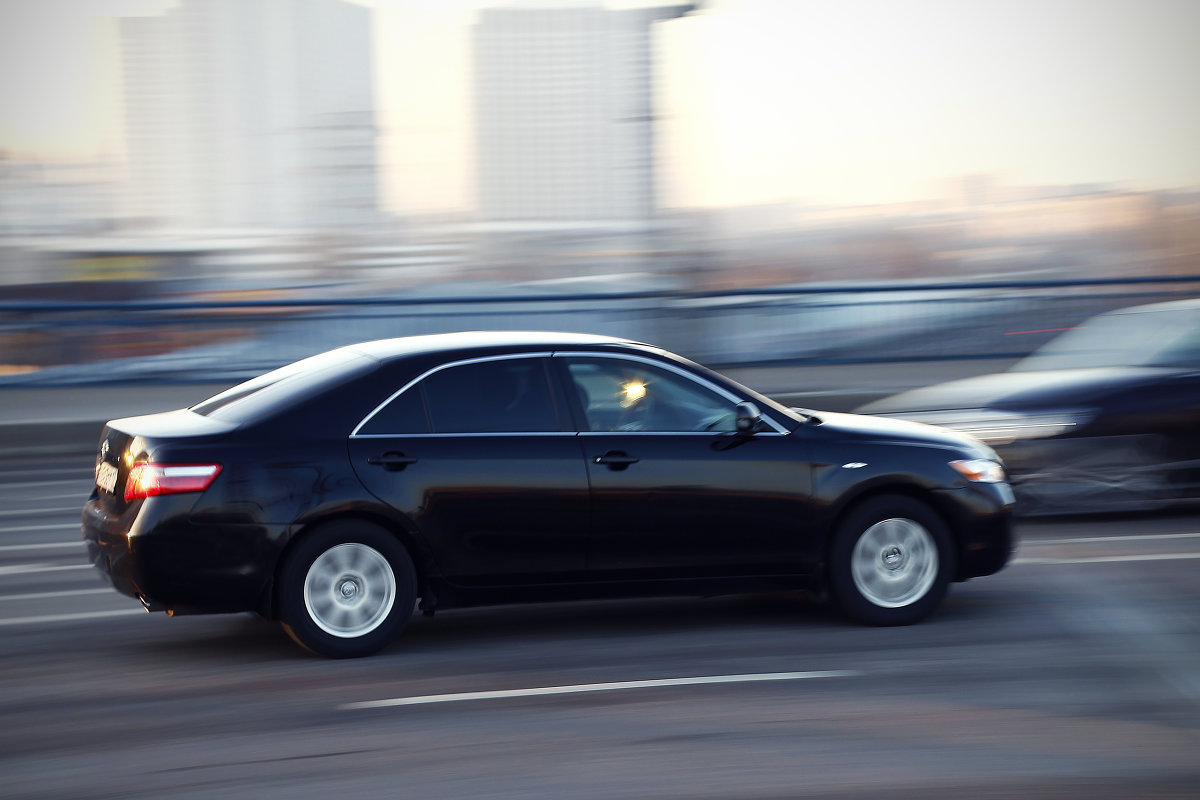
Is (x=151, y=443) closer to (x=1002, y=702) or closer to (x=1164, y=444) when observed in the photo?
(x=1002, y=702)

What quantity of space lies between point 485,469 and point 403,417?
436 millimetres

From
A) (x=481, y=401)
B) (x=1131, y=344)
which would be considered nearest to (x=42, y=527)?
(x=481, y=401)

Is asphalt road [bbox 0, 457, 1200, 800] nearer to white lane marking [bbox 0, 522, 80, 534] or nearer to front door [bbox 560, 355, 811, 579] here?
front door [bbox 560, 355, 811, 579]

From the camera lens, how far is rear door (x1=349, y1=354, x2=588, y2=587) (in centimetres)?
629

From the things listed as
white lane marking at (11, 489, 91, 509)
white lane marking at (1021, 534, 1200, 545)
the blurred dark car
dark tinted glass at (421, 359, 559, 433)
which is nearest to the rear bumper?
dark tinted glass at (421, 359, 559, 433)

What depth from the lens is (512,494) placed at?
6.39 m

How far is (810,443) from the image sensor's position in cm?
677

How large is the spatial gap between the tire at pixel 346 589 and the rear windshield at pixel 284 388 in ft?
1.99

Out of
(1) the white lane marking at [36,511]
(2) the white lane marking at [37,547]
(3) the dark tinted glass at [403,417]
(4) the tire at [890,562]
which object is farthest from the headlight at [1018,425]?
(1) the white lane marking at [36,511]

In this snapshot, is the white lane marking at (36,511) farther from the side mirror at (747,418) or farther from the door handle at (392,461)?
the side mirror at (747,418)

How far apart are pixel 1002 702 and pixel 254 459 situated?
10.6 feet

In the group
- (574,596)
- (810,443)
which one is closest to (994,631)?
(810,443)

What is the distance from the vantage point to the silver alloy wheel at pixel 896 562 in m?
6.80

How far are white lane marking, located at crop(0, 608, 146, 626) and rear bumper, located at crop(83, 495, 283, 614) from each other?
51.6 inches
